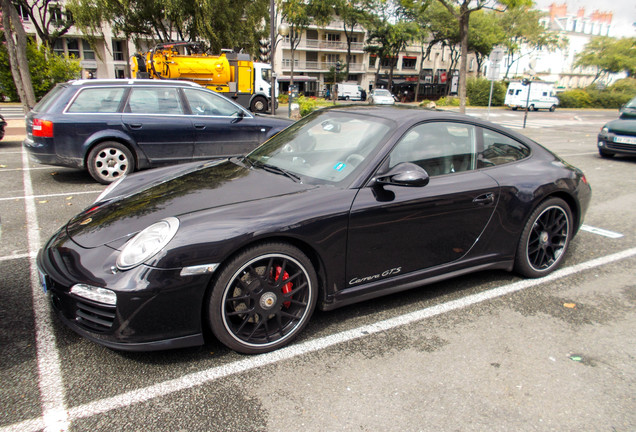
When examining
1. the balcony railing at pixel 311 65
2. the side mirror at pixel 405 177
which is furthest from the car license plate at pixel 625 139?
the balcony railing at pixel 311 65

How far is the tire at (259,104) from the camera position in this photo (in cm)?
2497

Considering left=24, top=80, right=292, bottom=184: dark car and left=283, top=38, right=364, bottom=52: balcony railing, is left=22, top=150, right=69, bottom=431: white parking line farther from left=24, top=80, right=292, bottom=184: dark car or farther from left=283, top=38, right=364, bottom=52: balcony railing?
left=283, top=38, right=364, bottom=52: balcony railing

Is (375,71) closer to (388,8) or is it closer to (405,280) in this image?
(388,8)

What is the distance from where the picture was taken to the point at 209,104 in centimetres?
763

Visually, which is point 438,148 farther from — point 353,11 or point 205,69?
point 353,11

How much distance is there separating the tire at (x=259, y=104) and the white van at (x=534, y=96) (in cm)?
2400

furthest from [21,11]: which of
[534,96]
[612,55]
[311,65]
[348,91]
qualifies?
[612,55]

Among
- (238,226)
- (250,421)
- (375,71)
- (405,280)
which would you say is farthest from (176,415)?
(375,71)

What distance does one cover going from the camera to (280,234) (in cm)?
248

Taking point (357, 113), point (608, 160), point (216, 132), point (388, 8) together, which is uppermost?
point (388, 8)

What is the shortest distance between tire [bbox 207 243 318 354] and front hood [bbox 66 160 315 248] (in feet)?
1.34

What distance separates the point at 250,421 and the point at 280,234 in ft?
3.15

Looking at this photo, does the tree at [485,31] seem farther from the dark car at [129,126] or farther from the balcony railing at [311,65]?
the dark car at [129,126]

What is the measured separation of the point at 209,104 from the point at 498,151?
5417 mm
